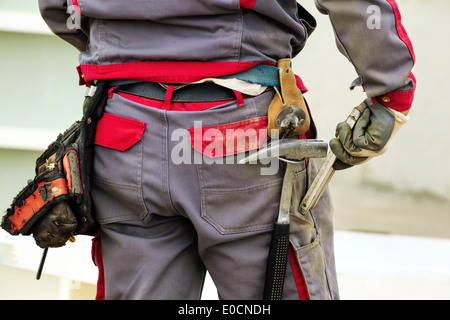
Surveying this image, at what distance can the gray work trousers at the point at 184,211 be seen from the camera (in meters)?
1.25

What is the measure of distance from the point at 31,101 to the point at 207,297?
982 mm

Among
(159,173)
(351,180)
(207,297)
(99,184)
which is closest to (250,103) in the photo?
(159,173)

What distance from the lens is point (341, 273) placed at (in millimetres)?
2416

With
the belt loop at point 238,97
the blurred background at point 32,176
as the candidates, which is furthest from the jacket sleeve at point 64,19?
the blurred background at point 32,176

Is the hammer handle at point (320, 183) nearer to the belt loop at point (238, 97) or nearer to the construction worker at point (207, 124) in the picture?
the construction worker at point (207, 124)

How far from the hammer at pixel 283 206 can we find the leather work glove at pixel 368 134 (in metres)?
0.05

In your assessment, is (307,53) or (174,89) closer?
(174,89)

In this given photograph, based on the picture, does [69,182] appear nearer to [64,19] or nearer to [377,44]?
[64,19]

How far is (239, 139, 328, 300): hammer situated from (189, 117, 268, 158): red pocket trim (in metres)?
0.04

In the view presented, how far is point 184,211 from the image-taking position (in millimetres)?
1278

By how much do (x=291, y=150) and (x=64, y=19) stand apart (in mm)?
628

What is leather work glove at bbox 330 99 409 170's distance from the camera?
49.6 inches

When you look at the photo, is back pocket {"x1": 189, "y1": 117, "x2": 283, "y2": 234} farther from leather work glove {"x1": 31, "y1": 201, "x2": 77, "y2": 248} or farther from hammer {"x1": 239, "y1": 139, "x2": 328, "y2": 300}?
leather work glove {"x1": 31, "y1": 201, "x2": 77, "y2": 248}

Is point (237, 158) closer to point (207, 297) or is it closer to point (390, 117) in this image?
point (390, 117)
